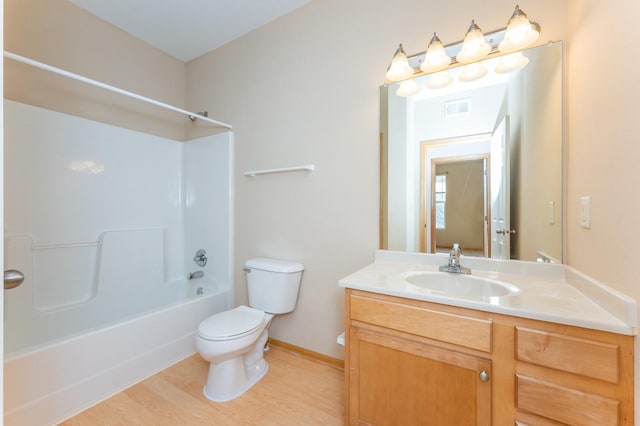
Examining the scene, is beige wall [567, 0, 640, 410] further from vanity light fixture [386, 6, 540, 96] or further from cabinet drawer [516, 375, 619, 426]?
vanity light fixture [386, 6, 540, 96]

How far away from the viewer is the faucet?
141 cm

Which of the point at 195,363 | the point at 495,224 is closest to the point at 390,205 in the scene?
the point at 495,224

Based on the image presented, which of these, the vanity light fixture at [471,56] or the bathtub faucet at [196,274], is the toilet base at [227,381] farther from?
the vanity light fixture at [471,56]

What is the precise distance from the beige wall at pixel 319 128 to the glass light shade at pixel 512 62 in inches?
7.0

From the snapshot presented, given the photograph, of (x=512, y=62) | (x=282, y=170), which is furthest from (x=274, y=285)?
(x=512, y=62)

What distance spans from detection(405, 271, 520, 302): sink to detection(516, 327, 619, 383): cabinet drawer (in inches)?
13.5

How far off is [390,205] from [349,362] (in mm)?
918

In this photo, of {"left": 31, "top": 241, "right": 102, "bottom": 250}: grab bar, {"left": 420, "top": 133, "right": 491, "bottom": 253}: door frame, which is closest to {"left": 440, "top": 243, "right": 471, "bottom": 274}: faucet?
{"left": 420, "top": 133, "right": 491, "bottom": 253}: door frame

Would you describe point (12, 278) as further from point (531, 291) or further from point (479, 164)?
point (479, 164)

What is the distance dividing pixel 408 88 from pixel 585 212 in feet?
3.53

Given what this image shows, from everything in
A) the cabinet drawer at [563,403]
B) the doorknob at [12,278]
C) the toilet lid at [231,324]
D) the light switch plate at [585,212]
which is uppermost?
the light switch plate at [585,212]

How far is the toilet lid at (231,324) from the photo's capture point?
5.19 feet

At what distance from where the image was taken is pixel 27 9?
1854 millimetres

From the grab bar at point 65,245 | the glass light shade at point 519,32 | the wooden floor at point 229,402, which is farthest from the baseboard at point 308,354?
the glass light shade at point 519,32
